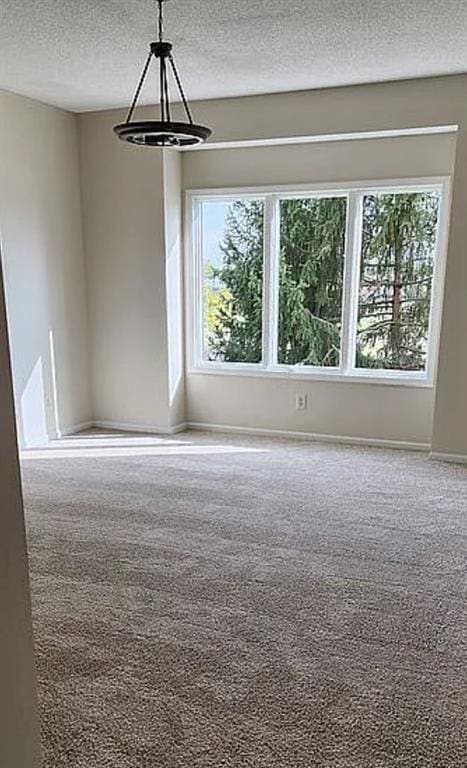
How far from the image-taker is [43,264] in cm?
508

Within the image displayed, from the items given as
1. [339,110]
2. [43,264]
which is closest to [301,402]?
[339,110]

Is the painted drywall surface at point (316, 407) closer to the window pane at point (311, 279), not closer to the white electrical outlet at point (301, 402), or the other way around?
the white electrical outlet at point (301, 402)

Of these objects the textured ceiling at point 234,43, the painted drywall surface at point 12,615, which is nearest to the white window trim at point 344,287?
the textured ceiling at point 234,43

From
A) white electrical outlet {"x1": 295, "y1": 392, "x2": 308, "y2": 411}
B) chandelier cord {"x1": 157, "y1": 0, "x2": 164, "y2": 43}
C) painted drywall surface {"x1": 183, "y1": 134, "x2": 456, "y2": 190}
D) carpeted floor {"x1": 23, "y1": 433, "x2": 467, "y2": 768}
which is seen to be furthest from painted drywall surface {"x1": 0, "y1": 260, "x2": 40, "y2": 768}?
painted drywall surface {"x1": 183, "y1": 134, "x2": 456, "y2": 190}

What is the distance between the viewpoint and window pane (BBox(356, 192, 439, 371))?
4.78 m

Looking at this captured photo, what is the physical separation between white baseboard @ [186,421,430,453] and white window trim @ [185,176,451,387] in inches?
19.3

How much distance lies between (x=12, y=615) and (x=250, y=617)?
4.98 feet

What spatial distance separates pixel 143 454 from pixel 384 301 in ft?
7.65

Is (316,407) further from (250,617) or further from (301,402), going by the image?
(250,617)

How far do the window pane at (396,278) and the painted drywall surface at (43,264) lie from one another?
255 cm

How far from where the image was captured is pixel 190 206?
212 inches

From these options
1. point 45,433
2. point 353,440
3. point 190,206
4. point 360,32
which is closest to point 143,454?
point 45,433

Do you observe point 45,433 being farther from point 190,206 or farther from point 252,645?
point 252,645

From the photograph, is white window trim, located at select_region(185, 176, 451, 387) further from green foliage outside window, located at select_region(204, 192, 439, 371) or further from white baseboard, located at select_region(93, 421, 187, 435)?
white baseboard, located at select_region(93, 421, 187, 435)
